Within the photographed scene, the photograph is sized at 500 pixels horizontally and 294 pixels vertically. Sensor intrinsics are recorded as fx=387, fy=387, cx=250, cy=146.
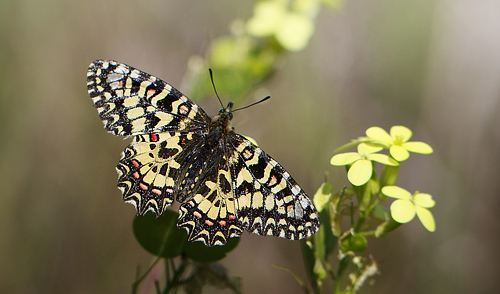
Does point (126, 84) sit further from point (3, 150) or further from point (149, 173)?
point (3, 150)


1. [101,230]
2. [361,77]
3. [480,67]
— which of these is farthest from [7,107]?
[480,67]

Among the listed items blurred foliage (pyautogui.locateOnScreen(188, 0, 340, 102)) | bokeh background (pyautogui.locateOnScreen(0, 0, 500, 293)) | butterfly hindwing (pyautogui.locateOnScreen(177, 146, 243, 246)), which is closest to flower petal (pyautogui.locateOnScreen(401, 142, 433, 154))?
butterfly hindwing (pyautogui.locateOnScreen(177, 146, 243, 246))

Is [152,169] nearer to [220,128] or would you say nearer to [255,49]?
[220,128]

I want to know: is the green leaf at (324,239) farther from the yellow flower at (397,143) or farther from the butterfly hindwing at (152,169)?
the butterfly hindwing at (152,169)

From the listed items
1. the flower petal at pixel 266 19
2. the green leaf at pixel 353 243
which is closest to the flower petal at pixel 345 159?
the green leaf at pixel 353 243

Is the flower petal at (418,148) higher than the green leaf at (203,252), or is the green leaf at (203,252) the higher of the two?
the flower petal at (418,148)

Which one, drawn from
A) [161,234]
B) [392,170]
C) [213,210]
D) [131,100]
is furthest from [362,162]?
[131,100]
